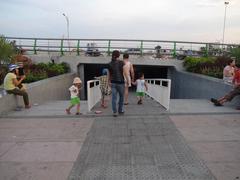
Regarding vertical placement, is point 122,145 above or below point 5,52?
below

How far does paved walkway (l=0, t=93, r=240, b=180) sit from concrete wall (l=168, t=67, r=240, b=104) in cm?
316

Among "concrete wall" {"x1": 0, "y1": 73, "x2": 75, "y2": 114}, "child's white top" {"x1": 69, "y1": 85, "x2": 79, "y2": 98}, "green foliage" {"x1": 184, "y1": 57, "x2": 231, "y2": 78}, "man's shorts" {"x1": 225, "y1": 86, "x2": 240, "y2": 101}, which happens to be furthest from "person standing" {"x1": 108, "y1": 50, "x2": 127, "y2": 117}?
"green foliage" {"x1": 184, "y1": 57, "x2": 231, "y2": 78}

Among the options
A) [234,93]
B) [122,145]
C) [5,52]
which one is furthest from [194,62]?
[122,145]

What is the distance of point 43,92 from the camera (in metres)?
13.1

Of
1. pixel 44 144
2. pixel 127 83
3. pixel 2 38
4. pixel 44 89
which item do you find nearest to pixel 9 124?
pixel 44 144

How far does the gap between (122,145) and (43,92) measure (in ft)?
25.1

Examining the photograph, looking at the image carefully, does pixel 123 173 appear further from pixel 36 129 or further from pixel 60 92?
pixel 60 92

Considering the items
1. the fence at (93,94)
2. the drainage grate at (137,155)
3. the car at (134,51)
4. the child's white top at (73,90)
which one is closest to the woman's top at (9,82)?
the child's white top at (73,90)

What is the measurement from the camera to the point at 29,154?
18.8 feet

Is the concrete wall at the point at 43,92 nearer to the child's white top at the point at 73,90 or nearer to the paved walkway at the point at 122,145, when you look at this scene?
the paved walkway at the point at 122,145

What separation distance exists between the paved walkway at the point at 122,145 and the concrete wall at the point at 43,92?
665 millimetres

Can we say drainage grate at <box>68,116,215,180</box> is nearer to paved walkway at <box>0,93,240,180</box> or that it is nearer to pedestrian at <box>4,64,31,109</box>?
paved walkway at <box>0,93,240,180</box>

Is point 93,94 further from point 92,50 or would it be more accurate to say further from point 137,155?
point 92,50

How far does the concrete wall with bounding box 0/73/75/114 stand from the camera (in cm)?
970
